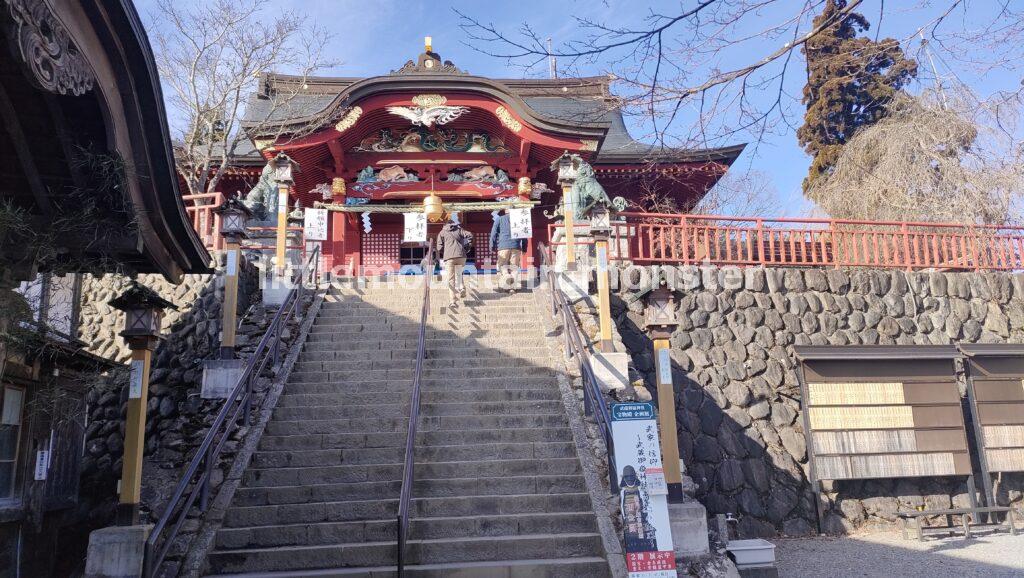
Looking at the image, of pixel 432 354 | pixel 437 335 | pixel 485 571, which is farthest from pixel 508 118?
pixel 485 571

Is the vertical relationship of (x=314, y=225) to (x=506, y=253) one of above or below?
above

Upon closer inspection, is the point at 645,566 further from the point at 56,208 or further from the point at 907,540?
the point at 907,540

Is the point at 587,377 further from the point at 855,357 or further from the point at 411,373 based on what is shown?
the point at 855,357

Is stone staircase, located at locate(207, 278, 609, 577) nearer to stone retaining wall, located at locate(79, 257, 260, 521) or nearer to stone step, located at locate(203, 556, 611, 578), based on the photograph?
stone step, located at locate(203, 556, 611, 578)

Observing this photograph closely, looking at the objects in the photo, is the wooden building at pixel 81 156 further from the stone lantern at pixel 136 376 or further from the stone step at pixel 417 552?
the stone step at pixel 417 552

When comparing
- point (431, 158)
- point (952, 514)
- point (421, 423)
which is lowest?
point (952, 514)

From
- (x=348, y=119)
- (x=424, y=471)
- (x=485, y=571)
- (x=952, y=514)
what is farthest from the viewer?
(x=348, y=119)

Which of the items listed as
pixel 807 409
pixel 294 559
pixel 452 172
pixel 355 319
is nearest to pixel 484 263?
pixel 452 172

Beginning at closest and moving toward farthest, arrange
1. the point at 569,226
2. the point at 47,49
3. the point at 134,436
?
the point at 47,49, the point at 134,436, the point at 569,226

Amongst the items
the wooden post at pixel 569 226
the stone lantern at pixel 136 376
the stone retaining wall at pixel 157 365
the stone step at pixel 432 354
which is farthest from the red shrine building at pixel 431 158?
the stone lantern at pixel 136 376

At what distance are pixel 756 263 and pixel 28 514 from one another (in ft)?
37.0

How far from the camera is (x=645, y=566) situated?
5227mm

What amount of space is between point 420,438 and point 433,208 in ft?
27.4

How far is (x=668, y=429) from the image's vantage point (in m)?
6.60
